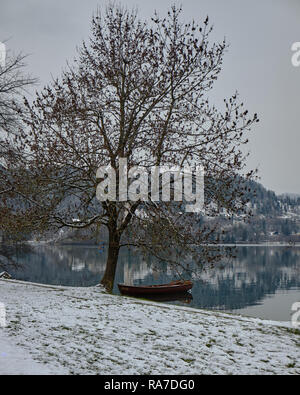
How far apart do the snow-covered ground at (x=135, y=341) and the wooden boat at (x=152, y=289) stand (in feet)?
56.3

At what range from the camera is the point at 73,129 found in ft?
43.1

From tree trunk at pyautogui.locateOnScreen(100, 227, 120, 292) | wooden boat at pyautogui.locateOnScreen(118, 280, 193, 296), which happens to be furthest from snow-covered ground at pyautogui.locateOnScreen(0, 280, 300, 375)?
wooden boat at pyautogui.locateOnScreen(118, 280, 193, 296)

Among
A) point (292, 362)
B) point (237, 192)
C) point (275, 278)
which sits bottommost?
point (275, 278)

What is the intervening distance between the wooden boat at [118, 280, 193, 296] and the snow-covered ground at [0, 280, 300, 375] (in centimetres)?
1717

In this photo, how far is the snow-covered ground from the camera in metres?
5.66

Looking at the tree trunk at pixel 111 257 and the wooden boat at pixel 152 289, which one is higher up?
the tree trunk at pixel 111 257

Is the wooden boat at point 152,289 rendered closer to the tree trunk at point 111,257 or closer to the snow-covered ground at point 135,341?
the tree trunk at point 111,257

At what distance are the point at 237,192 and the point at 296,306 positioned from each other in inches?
847

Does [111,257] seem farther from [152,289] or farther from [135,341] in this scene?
[152,289]

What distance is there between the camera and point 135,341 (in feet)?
22.8

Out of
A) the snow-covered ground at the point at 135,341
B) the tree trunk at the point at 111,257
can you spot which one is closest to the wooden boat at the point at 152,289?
the tree trunk at the point at 111,257

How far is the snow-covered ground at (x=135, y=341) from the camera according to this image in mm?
5664

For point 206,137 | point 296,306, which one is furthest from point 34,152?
point 296,306
